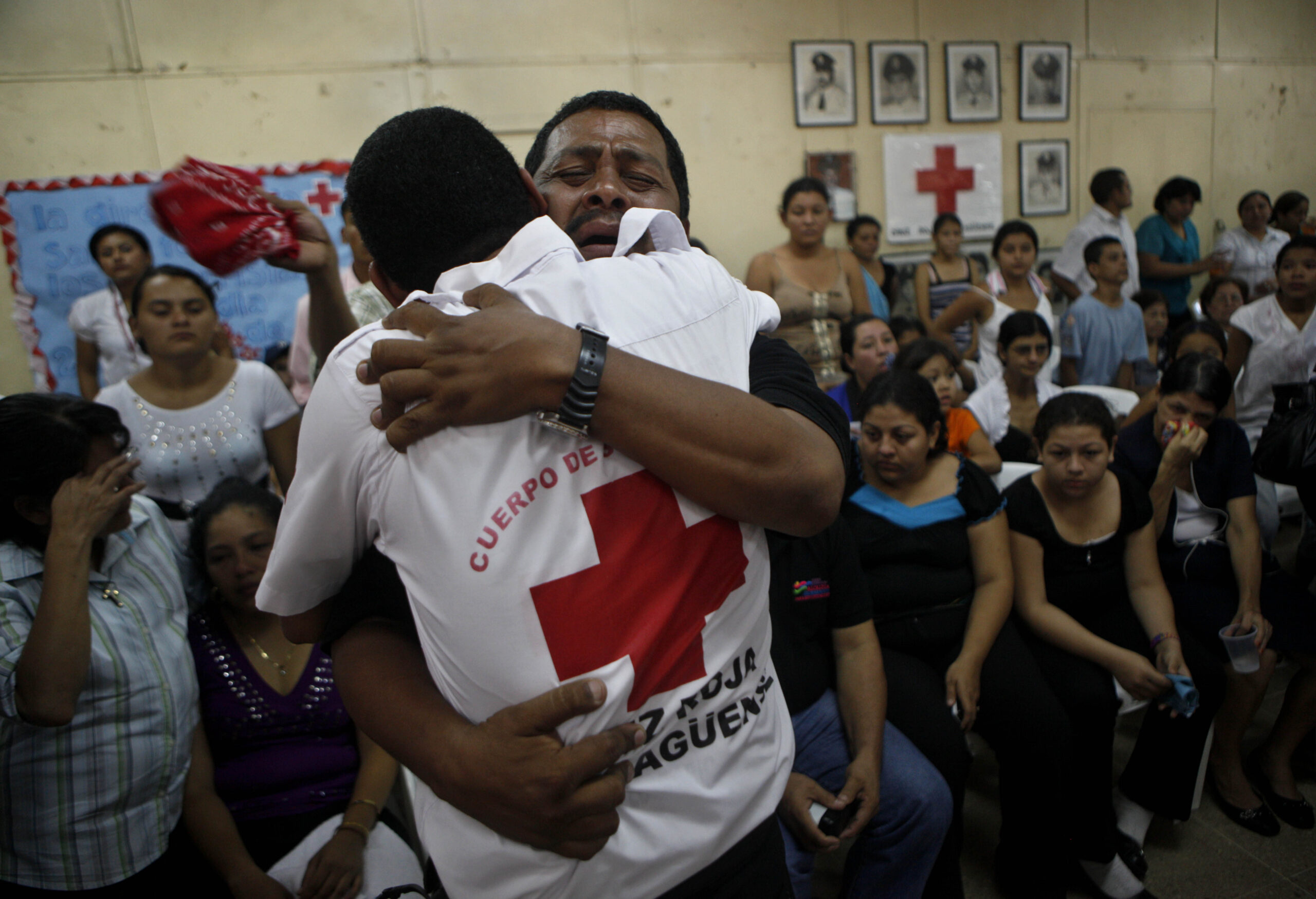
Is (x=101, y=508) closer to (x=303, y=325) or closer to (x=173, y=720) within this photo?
(x=173, y=720)

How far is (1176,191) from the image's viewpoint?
5.53 metres

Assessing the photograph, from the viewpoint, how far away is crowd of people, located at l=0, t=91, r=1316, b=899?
610mm

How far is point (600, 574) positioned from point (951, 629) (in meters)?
1.60

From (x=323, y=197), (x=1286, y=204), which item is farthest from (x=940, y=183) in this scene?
(x=323, y=197)

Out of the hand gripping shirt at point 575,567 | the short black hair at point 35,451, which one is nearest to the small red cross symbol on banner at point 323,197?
the short black hair at point 35,451

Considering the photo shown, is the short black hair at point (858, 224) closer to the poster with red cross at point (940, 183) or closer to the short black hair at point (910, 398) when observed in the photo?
the poster with red cross at point (940, 183)

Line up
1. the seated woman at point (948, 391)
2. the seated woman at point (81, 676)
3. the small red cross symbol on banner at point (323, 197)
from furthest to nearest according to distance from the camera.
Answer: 1. the small red cross symbol on banner at point (323, 197)
2. the seated woman at point (948, 391)
3. the seated woman at point (81, 676)

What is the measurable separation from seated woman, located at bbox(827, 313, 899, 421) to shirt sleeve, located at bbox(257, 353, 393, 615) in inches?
93.5

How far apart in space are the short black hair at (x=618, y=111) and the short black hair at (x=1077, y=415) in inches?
57.2

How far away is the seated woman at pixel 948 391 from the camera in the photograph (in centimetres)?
263

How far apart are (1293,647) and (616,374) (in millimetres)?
2381

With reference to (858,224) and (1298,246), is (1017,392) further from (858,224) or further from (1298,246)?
(858,224)

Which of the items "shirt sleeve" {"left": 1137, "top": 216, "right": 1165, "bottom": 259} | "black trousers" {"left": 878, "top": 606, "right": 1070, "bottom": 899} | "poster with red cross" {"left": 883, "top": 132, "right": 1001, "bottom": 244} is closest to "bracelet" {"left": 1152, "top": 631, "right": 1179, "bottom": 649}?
"black trousers" {"left": 878, "top": 606, "right": 1070, "bottom": 899}

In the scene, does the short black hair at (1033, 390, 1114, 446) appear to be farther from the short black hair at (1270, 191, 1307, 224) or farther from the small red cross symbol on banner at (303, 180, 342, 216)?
the short black hair at (1270, 191, 1307, 224)
